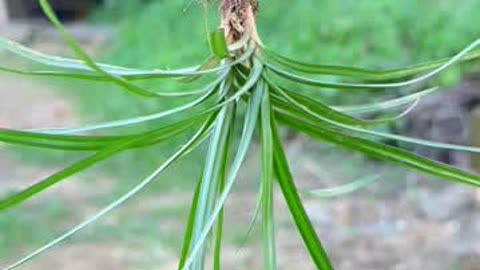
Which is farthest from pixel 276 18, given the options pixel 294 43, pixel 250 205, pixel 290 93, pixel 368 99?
pixel 290 93

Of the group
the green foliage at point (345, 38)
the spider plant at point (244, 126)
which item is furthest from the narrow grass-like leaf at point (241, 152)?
the green foliage at point (345, 38)

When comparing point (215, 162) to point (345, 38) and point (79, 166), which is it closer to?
point (79, 166)

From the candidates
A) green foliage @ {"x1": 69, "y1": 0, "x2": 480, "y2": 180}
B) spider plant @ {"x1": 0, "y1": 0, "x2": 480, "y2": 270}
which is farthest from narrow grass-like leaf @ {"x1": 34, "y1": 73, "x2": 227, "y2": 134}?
green foliage @ {"x1": 69, "y1": 0, "x2": 480, "y2": 180}

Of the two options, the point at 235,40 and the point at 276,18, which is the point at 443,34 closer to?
the point at 276,18

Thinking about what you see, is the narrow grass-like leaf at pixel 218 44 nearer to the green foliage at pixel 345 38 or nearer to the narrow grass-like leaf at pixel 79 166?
the narrow grass-like leaf at pixel 79 166

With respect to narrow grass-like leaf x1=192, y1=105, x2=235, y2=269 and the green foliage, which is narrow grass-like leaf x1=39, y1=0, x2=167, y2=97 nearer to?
narrow grass-like leaf x1=192, y1=105, x2=235, y2=269
